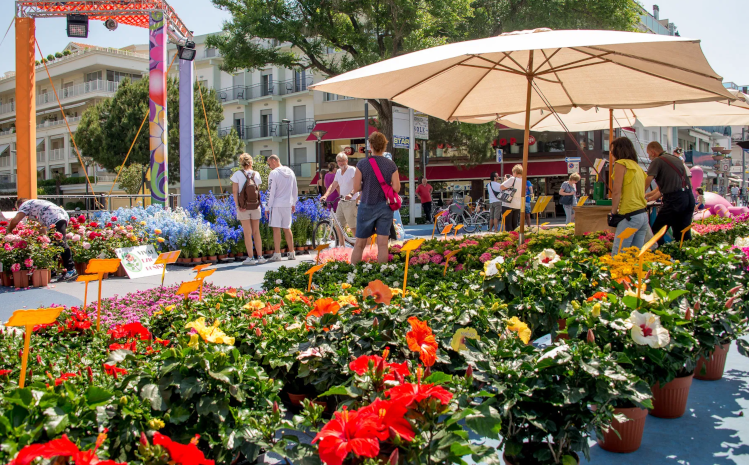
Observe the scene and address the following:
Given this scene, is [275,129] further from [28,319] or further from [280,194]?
[28,319]

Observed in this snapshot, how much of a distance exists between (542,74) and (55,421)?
604 centimetres

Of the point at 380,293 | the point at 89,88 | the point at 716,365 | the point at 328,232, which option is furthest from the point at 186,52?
the point at 89,88

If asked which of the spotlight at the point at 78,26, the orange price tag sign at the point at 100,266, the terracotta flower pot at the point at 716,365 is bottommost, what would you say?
the terracotta flower pot at the point at 716,365

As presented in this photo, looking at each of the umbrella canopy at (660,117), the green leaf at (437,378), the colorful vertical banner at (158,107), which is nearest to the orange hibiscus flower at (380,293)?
the green leaf at (437,378)

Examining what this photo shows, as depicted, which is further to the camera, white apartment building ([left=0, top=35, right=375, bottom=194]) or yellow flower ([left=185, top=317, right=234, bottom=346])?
white apartment building ([left=0, top=35, right=375, bottom=194])

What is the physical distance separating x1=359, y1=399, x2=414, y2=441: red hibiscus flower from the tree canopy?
1697 cm

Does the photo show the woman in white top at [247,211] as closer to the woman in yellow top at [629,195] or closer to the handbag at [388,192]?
the handbag at [388,192]

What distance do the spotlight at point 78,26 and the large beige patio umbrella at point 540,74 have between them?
368 inches

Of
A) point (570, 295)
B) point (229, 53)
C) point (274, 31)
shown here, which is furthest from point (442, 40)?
point (570, 295)

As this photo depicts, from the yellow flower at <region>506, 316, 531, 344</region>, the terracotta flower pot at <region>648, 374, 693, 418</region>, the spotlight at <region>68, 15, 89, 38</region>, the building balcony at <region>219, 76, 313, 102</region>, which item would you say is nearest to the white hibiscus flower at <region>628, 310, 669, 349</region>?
the yellow flower at <region>506, 316, 531, 344</region>

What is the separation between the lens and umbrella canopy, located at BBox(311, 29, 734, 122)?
395 cm

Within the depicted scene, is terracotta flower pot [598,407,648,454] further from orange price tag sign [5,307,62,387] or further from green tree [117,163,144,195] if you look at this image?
green tree [117,163,144,195]

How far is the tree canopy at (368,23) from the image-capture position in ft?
59.3

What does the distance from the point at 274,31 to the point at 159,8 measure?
24.9ft
